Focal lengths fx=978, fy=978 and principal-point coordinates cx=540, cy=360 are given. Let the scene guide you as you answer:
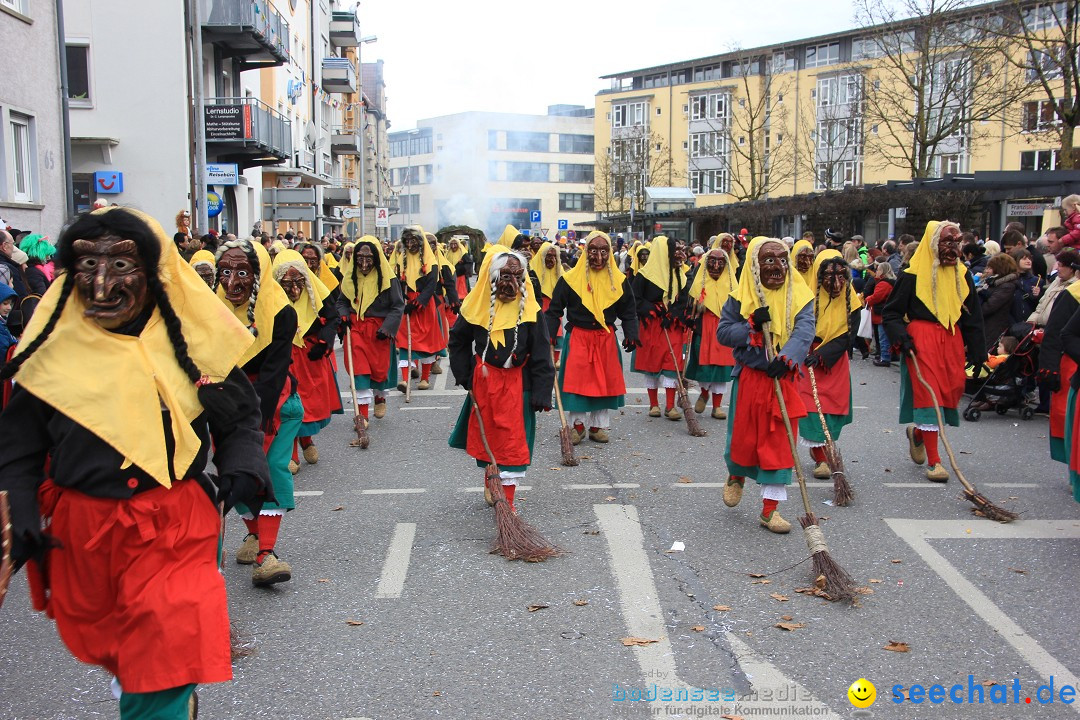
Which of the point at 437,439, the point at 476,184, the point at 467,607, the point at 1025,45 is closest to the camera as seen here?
the point at 467,607

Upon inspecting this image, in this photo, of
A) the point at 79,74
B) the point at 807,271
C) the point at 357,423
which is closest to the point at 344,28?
the point at 79,74

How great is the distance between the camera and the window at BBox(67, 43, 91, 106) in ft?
79.0

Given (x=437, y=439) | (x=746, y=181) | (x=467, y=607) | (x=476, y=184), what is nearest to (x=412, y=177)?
(x=476, y=184)

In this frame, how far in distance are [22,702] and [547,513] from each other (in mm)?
3685

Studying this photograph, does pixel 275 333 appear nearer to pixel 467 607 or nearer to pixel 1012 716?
pixel 467 607

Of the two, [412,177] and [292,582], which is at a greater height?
[412,177]

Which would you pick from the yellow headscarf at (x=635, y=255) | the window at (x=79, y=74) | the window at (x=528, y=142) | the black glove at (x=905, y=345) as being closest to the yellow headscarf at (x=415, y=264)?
the yellow headscarf at (x=635, y=255)

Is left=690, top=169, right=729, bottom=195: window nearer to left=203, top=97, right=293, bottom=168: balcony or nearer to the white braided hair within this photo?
left=203, top=97, right=293, bottom=168: balcony

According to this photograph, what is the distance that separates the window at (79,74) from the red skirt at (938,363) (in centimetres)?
2260

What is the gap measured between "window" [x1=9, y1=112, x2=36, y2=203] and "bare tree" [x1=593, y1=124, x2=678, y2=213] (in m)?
49.0

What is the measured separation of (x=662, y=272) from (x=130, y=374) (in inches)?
324

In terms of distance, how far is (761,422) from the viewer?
6527 millimetres

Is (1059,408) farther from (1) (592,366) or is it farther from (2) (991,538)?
(1) (592,366)

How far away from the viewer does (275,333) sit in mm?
5551
